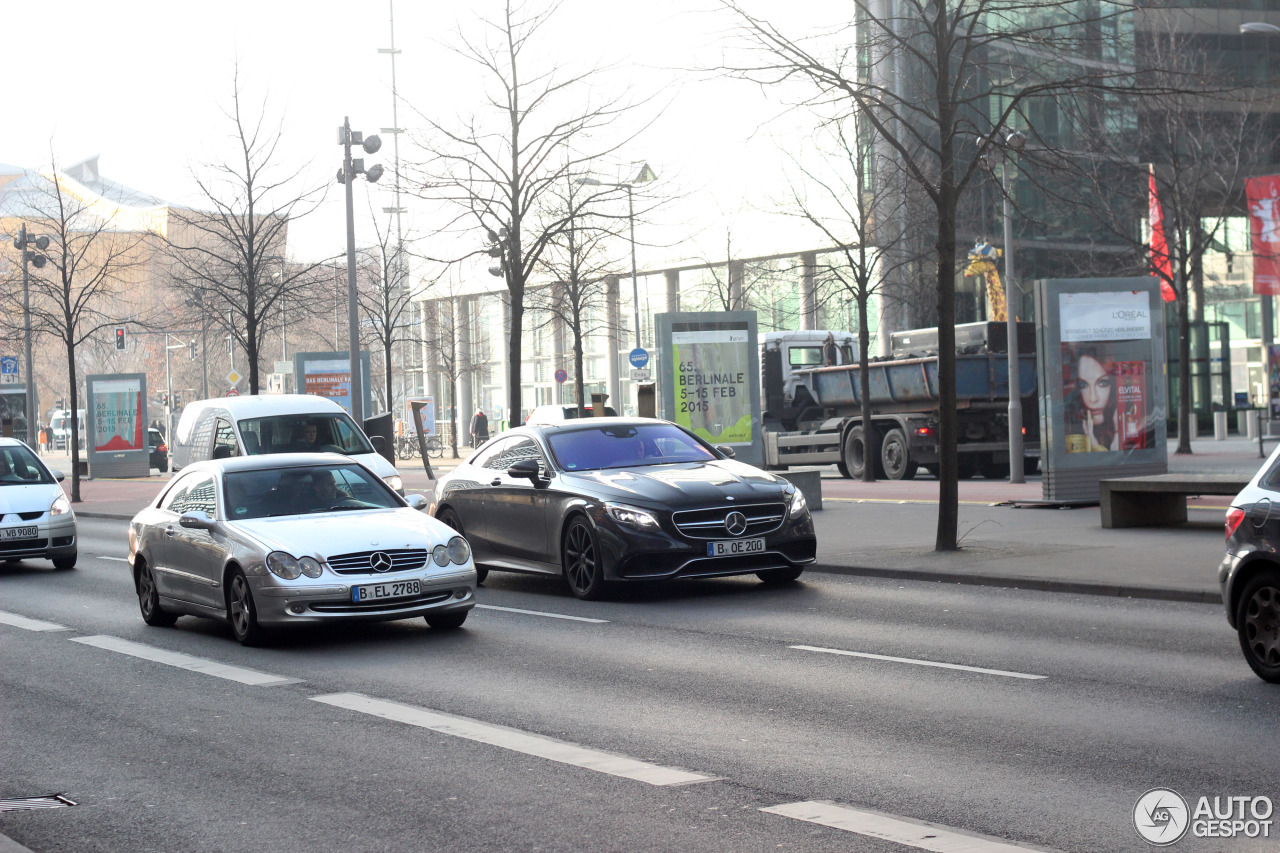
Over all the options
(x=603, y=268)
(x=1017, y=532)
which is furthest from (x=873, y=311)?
(x=1017, y=532)

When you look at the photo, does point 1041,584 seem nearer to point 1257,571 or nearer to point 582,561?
point 582,561

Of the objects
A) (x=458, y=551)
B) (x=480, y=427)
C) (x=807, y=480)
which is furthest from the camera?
(x=480, y=427)

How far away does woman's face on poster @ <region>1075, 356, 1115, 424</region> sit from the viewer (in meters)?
19.7

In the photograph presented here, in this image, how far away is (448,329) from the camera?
62719 millimetres

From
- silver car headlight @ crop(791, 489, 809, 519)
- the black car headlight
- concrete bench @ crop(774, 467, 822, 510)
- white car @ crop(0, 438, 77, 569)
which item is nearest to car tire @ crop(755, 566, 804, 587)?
silver car headlight @ crop(791, 489, 809, 519)

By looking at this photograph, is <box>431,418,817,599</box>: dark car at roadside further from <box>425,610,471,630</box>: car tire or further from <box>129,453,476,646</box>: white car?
<box>425,610,471,630</box>: car tire

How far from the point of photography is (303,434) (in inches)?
863

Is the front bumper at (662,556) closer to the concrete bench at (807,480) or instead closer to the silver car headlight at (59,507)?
the concrete bench at (807,480)

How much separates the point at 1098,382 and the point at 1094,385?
8cm

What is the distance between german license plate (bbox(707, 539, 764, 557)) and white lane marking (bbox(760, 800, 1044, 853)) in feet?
22.2

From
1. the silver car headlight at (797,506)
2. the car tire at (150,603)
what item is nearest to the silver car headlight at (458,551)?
the car tire at (150,603)

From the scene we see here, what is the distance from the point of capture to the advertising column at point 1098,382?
19453 millimetres

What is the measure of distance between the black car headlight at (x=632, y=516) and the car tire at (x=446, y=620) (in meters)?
1.73

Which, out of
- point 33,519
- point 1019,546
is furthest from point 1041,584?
point 33,519
